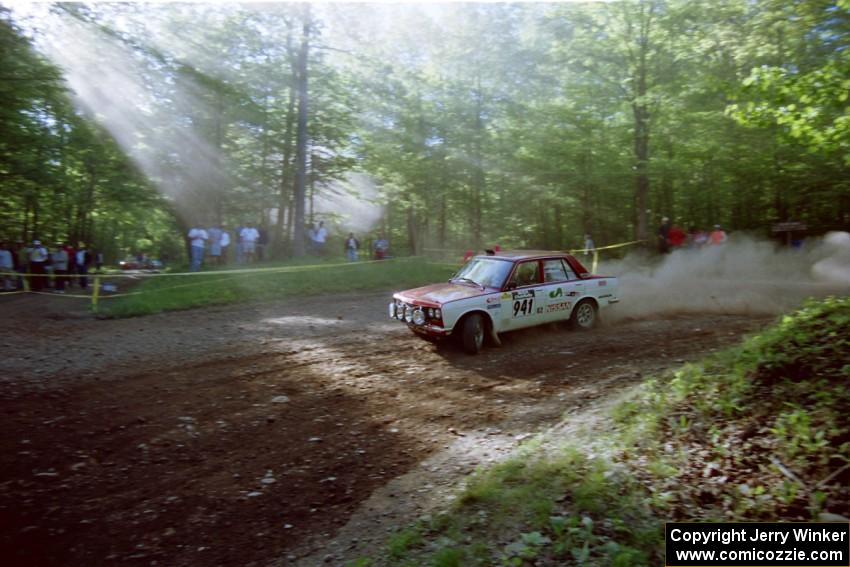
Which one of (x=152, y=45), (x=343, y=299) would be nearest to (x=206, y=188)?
(x=152, y=45)

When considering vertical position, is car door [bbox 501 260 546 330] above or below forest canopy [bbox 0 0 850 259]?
below

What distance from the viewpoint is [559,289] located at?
998 centimetres

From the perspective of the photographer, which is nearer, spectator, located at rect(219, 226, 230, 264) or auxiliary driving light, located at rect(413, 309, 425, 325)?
auxiliary driving light, located at rect(413, 309, 425, 325)

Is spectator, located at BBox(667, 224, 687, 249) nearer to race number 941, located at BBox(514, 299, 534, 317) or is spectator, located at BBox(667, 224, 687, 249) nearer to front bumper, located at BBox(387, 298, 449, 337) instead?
race number 941, located at BBox(514, 299, 534, 317)

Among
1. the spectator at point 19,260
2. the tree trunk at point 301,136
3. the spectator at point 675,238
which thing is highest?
the tree trunk at point 301,136

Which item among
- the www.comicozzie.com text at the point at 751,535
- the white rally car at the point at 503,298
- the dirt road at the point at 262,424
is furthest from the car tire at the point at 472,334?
the www.comicozzie.com text at the point at 751,535

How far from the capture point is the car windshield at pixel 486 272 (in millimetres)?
9344

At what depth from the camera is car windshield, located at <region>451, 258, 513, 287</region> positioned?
9.34m

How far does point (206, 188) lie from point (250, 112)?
12.1 feet

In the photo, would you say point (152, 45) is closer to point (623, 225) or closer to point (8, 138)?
point (8, 138)

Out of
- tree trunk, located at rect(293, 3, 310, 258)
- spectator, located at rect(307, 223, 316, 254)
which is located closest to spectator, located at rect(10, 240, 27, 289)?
tree trunk, located at rect(293, 3, 310, 258)

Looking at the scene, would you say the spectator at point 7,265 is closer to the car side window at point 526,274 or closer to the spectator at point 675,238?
the car side window at point 526,274

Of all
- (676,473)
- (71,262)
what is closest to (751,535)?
(676,473)

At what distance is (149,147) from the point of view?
2088 cm
